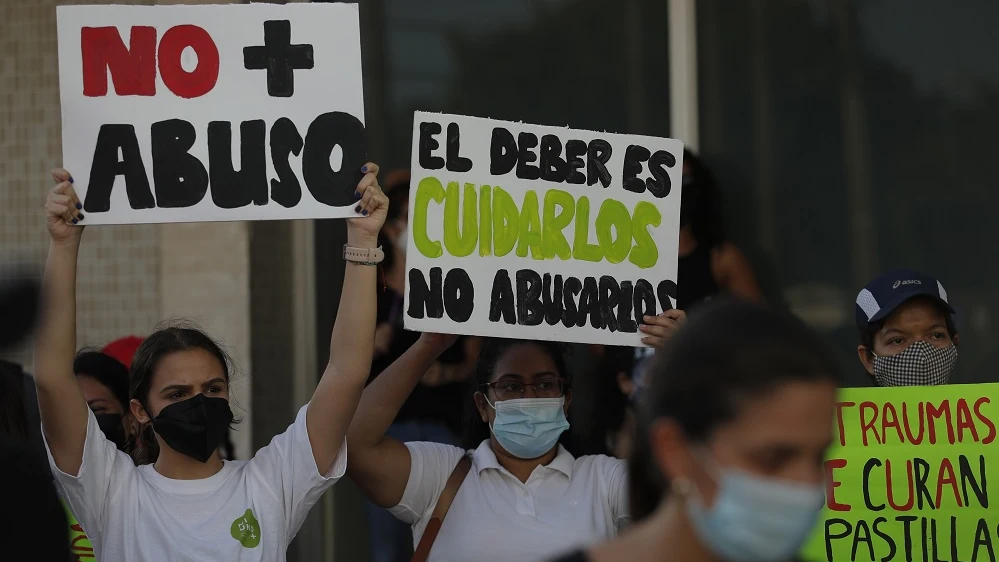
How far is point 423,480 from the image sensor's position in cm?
380

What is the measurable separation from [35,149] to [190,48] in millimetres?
2836

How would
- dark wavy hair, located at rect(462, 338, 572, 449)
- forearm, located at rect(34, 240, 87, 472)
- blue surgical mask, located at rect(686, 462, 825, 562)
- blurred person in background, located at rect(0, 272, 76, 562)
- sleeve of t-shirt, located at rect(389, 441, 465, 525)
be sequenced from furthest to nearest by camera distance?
dark wavy hair, located at rect(462, 338, 572, 449), sleeve of t-shirt, located at rect(389, 441, 465, 525), forearm, located at rect(34, 240, 87, 472), blurred person in background, located at rect(0, 272, 76, 562), blue surgical mask, located at rect(686, 462, 825, 562)

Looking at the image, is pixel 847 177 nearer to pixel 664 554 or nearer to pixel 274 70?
pixel 274 70

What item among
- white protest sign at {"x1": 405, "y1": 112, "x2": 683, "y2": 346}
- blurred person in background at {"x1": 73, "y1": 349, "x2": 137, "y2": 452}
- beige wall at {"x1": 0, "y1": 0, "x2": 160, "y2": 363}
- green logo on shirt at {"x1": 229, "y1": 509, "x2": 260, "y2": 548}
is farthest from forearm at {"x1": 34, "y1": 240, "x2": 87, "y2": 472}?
beige wall at {"x1": 0, "y1": 0, "x2": 160, "y2": 363}

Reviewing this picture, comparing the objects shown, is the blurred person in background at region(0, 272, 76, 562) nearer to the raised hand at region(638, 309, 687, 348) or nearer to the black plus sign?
the black plus sign

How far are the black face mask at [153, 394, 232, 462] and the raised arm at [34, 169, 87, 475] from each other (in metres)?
0.21

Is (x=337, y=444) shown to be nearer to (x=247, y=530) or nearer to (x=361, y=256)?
(x=247, y=530)

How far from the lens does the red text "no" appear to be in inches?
145

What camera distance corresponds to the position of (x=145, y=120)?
3.67 m

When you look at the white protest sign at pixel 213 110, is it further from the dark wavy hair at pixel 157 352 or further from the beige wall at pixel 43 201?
the beige wall at pixel 43 201

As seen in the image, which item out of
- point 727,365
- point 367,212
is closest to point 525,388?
point 367,212

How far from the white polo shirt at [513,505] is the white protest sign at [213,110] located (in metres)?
0.82

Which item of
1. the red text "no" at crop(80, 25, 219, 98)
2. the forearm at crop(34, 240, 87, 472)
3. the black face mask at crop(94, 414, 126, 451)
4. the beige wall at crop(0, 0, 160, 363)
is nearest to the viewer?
the forearm at crop(34, 240, 87, 472)

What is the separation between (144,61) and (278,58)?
0.37m
